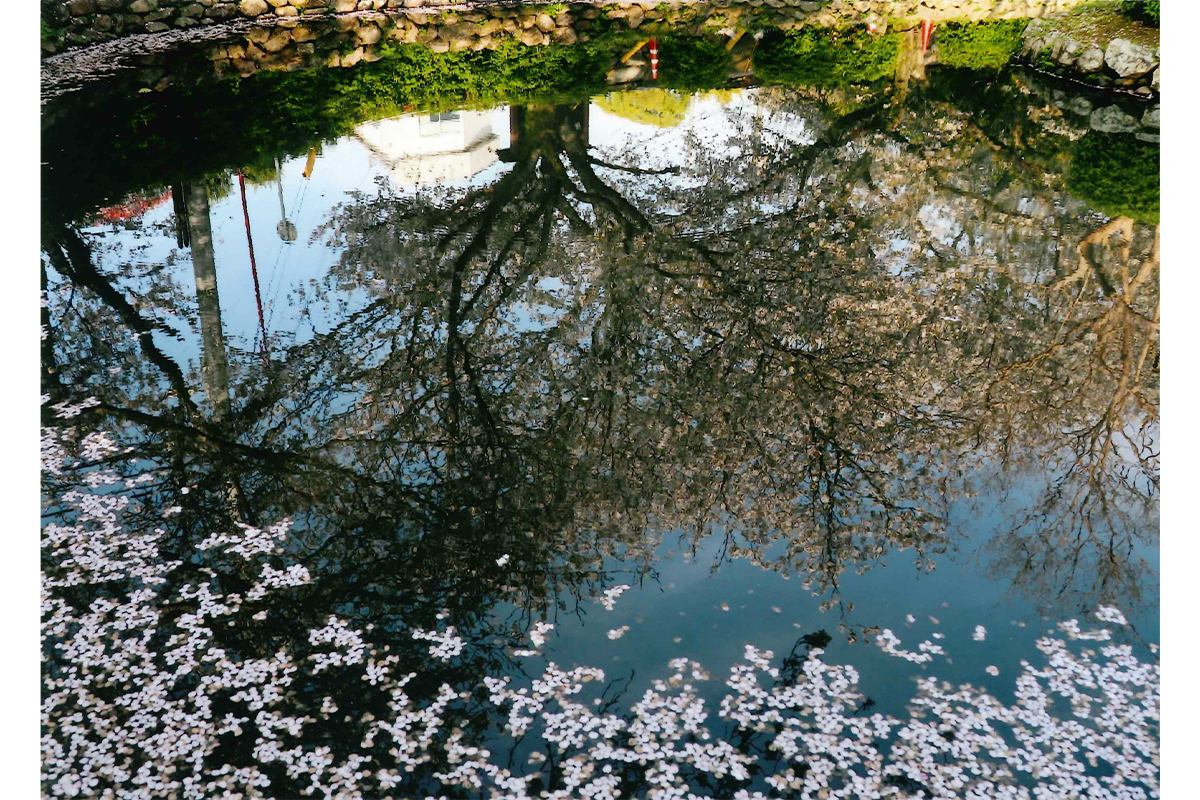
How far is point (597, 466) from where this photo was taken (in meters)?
10.5

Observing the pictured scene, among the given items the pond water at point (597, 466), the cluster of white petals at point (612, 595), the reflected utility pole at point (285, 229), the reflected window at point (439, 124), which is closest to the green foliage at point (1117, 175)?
the pond water at point (597, 466)

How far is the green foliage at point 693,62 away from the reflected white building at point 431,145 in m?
6.62

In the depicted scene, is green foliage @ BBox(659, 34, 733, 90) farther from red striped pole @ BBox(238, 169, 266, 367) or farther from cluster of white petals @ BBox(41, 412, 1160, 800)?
cluster of white petals @ BBox(41, 412, 1160, 800)

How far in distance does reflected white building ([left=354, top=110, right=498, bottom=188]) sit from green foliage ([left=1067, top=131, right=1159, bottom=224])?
11.6m

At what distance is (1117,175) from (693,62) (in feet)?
43.3

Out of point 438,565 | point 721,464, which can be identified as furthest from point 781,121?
point 438,565

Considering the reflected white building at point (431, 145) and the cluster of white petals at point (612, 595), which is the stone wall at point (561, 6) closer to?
the reflected white building at point (431, 145)

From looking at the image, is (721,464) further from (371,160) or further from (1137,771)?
(371,160)

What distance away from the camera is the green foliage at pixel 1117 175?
1675 centimetres

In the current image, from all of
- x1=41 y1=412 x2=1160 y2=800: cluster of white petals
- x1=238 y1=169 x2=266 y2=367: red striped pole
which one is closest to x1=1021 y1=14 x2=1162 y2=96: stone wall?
x1=41 y1=412 x2=1160 y2=800: cluster of white petals

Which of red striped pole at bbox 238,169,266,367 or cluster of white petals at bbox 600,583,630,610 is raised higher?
red striped pole at bbox 238,169,266,367

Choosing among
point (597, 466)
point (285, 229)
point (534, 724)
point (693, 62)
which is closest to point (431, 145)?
point (285, 229)

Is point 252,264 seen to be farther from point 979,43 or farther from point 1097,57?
point 979,43

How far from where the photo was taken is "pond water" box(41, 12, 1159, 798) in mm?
7328
